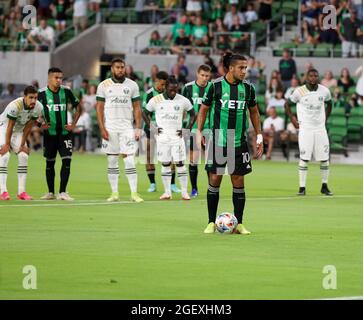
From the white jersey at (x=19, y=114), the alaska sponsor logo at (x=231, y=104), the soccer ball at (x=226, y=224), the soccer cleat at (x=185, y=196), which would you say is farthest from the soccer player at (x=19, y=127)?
the soccer ball at (x=226, y=224)

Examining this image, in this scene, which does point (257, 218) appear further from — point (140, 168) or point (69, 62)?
point (69, 62)

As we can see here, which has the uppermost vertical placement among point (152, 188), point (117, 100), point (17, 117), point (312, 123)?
point (117, 100)

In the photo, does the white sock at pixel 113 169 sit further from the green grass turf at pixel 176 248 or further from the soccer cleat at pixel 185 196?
the soccer cleat at pixel 185 196

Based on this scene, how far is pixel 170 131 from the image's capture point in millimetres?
21219

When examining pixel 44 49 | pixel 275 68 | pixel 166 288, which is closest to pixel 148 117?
pixel 166 288

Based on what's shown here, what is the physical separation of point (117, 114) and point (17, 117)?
5.70ft

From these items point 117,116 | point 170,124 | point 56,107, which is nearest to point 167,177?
point 170,124

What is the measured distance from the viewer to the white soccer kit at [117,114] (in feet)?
66.1

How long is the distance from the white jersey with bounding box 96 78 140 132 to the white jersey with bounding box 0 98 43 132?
3.69ft

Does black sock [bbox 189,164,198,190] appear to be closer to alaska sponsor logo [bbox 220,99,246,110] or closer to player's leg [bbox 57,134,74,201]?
player's leg [bbox 57,134,74,201]

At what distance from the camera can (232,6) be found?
37938 mm

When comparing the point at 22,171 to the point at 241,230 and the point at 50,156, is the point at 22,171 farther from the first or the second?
the point at 241,230

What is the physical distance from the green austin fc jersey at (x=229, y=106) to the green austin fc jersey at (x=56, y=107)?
544cm
